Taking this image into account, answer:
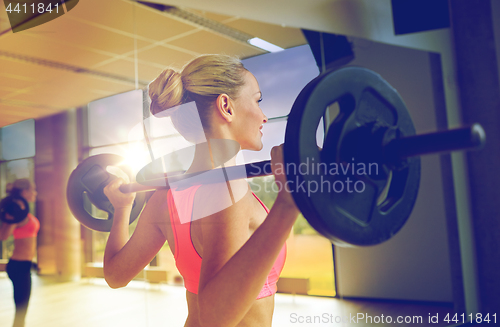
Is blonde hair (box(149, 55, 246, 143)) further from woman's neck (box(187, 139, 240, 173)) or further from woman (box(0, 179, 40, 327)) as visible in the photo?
woman (box(0, 179, 40, 327))

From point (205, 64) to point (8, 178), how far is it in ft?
7.06

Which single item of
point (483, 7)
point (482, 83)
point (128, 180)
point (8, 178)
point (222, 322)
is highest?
point (483, 7)

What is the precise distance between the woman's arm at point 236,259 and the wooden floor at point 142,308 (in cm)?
275

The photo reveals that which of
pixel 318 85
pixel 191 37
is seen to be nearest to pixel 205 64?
pixel 318 85

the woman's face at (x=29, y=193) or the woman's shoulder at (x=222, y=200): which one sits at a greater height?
the woman's face at (x=29, y=193)

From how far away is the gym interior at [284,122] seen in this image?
8.41 ft

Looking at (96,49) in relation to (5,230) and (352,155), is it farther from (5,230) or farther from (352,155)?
(352,155)

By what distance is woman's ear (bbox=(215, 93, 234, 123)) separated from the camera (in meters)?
0.73

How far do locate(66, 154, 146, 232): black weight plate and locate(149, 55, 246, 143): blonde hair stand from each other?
430mm

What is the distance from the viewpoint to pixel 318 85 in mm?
490

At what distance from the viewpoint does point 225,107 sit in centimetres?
73

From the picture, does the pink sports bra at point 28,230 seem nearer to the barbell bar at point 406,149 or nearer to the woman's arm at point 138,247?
the woman's arm at point 138,247

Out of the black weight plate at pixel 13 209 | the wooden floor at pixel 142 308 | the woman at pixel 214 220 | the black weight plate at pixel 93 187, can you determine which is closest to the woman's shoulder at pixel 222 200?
the woman at pixel 214 220

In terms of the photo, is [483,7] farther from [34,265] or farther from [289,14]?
[34,265]
